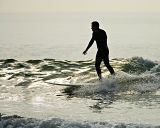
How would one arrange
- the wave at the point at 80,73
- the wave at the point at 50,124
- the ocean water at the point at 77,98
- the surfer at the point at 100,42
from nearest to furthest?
the wave at the point at 50,124 → the ocean water at the point at 77,98 → the wave at the point at 80,73 → the surfer at the point at 100,42

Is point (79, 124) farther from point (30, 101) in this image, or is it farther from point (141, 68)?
point (141, 68)

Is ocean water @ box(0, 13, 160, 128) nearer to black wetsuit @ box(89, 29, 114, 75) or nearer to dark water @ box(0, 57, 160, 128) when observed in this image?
dark water @ box(0, 57, 160, 128)

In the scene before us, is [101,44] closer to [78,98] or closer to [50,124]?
[78,98]

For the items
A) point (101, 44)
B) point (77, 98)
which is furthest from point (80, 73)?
point (77, 98)

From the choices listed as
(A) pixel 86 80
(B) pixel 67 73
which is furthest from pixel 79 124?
(B) pixel 67 73

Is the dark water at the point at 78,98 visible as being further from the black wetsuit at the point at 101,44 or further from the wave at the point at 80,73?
the black wetsuit at the point at 101,44

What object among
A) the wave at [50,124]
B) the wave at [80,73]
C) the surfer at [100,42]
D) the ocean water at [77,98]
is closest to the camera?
the wave at [50,124]

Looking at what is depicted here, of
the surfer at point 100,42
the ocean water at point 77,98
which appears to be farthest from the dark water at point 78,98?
the surfer at point 100,42

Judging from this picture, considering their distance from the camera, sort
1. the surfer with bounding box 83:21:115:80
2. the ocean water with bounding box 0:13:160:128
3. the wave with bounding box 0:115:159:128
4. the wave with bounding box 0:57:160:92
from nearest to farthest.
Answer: the wave with bounding box 0:115:159:128 < the ocean water with bounding box 0:13:160:128 < the wave with bounding box 0:57:160:92 < the surfer with bounding box 83:21:115:80

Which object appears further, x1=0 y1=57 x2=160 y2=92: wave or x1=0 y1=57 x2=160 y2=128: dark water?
x1=0 y1=57 x2=160 y2=92: wave

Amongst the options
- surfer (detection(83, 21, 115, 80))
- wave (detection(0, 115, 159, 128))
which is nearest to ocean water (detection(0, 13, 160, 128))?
wave (detection(0, 115, 159, 128))

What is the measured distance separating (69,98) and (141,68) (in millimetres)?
7554

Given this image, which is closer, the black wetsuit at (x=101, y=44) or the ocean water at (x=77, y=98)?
the ocean water at (x=77, y=98)

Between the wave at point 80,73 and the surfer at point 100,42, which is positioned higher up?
the surfer at point 100,42
